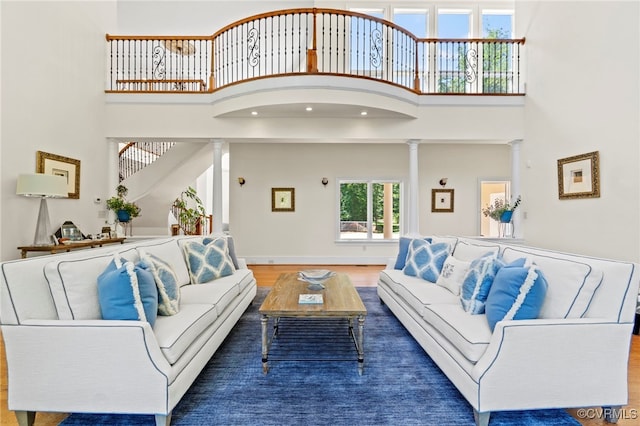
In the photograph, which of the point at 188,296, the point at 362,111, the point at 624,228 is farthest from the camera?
the point at 362,111

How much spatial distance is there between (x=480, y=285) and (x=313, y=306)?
4.04 feet

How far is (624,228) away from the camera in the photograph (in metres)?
3.57

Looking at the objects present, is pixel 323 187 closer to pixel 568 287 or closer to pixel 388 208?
pixel 388 208

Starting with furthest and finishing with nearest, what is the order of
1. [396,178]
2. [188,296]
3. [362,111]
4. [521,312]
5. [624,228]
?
[396,178] → [362,111] → [624,228] → [188,296] → [521,312]

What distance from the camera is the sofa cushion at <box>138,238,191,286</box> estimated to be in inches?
116

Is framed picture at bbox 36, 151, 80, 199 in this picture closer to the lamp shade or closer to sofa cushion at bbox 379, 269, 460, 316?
the lamp shade

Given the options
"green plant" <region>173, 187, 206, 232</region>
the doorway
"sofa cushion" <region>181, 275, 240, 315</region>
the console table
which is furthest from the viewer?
"green plant" <region>173, 187, 206, 232</region>

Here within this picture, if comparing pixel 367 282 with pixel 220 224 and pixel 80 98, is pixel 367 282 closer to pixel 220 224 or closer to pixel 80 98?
pixel 220 224

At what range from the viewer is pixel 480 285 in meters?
2.30

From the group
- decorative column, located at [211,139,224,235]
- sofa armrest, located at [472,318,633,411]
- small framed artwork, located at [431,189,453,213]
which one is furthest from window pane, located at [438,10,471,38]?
sofa armrest, located at [472,318,633,411]

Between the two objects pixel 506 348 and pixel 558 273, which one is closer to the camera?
pixel 506 348

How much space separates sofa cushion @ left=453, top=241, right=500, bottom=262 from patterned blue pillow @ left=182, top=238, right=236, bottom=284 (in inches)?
98.3

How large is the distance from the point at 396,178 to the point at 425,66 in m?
2.68

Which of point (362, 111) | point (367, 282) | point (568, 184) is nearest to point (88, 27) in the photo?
point (362, 111)
